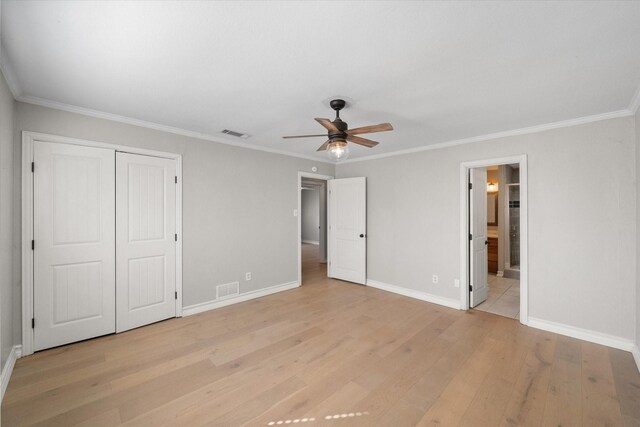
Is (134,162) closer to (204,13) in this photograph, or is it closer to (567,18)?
(204,13)

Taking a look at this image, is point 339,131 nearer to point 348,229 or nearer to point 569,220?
point 569,220

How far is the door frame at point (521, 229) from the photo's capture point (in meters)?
3.35

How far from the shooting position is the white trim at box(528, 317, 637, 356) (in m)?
2.76

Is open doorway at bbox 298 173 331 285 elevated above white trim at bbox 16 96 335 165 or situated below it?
below

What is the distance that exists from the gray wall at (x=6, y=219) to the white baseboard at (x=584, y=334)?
17.6ft

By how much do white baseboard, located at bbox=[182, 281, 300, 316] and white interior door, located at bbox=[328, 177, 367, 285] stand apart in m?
1.02

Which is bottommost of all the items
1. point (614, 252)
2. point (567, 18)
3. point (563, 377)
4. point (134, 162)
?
point (563, 377)

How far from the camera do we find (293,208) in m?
4.88

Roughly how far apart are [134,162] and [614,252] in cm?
546

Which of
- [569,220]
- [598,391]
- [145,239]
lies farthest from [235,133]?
[598,391]

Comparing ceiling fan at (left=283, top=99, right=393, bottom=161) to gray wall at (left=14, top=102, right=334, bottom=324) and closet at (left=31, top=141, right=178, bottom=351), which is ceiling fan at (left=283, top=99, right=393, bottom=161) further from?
closet at (left=31, top=141, right=178, bottom=351)

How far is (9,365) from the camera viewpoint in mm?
2299

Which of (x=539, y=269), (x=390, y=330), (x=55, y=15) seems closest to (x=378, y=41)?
(x=55, y=15)

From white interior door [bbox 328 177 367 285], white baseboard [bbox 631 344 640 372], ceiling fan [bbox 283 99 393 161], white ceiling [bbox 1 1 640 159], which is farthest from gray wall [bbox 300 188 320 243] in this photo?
white baseboard [bbox 631 344 640 372]
